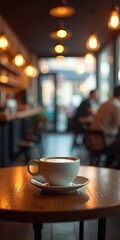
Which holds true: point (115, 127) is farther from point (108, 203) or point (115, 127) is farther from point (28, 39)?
point (28, 39)

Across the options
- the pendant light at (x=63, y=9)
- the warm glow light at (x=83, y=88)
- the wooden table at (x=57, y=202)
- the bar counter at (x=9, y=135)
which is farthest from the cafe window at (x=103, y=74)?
the wooden table at (x=57, y=202)

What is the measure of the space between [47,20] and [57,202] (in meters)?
7.76

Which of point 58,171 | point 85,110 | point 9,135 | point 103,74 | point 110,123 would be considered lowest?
point 9,135

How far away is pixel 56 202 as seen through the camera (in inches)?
57.3

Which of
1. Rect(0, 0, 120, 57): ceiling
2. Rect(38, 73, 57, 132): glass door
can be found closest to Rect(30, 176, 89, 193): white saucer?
Rect(0, 0, 120, 57): ceiling

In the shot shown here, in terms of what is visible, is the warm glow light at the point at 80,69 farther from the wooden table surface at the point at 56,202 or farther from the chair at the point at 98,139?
the wooden table surface at the point at 56,202

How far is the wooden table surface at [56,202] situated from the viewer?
1.34 m

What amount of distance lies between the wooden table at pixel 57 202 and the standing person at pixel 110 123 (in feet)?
11.2

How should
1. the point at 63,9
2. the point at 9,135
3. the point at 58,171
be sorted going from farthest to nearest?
the point at 9,135 < the point at 63,9 < the point at 58,171

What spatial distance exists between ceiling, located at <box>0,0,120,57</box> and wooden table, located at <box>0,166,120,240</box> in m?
5.79

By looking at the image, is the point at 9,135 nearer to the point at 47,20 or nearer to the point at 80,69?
the point at 47,20

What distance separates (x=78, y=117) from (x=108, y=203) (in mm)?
7354

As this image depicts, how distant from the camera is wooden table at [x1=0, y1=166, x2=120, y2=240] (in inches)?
52.8

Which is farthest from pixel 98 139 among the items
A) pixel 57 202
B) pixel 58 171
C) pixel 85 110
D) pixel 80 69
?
pixel 80 69
